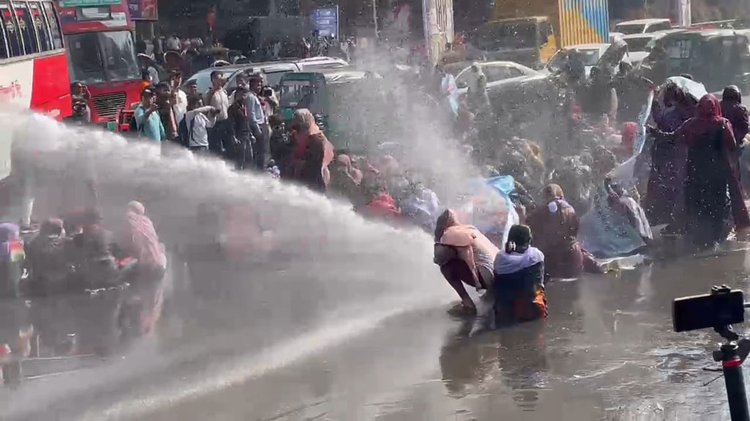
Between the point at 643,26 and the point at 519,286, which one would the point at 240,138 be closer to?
the point at 519,286

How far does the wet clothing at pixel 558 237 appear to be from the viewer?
10250 millimetres

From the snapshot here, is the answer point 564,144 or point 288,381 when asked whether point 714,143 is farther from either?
point 288,381

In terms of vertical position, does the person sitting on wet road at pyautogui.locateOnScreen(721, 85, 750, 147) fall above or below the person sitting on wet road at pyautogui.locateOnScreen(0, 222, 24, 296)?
above

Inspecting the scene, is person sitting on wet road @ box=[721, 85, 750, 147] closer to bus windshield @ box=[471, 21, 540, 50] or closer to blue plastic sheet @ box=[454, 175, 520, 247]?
blue plastic sheet @ box=[454, 175, 520, 247]

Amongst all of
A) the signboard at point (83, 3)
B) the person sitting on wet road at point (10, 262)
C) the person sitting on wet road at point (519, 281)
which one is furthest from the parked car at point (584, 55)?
the person sitting on wet road at point (519, 281)

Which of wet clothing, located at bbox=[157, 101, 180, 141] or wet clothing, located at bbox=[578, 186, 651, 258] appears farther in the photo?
wet clothing, located at bbox=[157, 101, 180, 141]

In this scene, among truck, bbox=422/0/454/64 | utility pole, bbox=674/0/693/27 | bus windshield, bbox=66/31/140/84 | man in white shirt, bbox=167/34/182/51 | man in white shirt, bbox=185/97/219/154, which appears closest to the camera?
man in white shirt, bbox=185/97/219/154

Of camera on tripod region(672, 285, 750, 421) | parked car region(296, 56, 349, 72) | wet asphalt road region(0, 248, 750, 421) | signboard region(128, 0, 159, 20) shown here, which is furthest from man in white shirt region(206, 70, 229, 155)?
signboard region(128, 0, 159, 20)

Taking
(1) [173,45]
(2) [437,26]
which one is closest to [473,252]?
(2) [437,26]

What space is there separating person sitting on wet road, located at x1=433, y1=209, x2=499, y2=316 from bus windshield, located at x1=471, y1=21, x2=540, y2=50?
59.9 ft

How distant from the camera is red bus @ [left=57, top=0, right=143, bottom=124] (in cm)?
2383

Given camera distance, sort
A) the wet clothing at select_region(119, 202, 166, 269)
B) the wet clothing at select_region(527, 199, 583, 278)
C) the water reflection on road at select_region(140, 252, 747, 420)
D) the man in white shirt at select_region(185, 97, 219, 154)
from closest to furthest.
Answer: the water reflection on road at select_region(140, 252, 747, 420) < the wet clothing at select_region(527, 199, 583, 278) < the wet clothing at select_region(119, 202, 166, 269) < the man in white shirt at select_region(185, 97, 219, 154)

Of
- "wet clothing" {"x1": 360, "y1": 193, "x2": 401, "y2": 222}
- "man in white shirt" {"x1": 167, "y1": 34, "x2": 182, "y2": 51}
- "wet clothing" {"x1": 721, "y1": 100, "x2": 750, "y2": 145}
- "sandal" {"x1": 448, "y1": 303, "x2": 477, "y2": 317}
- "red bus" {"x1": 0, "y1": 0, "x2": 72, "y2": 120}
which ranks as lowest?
"sandal" {"x1": 448, "y1": 303, "x2": 477, "y2": 317}

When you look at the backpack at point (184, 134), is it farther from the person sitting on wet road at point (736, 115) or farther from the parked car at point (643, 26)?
the parked car at point (643, 26)
